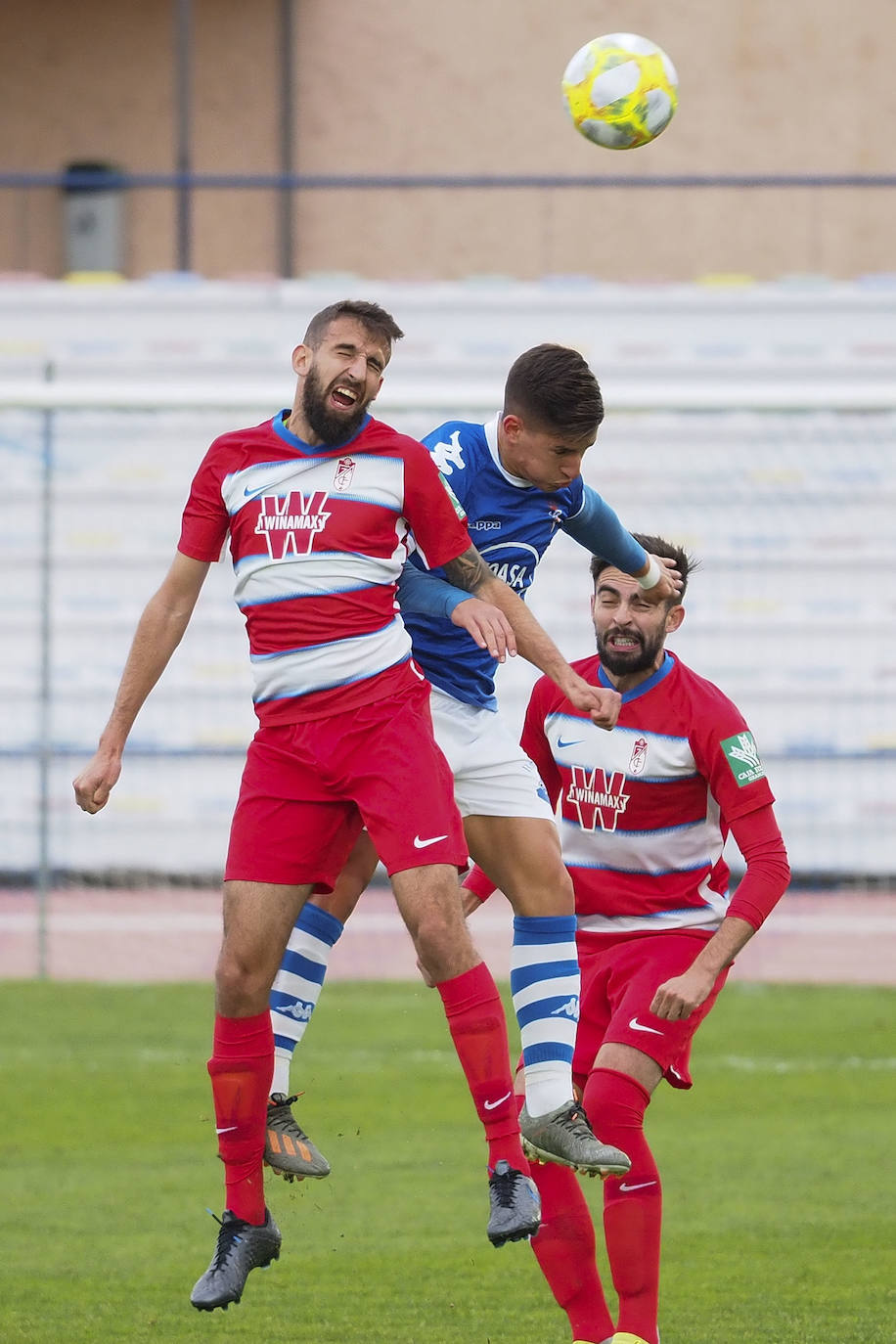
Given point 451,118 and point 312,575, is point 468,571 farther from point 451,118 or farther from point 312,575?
point 451,118

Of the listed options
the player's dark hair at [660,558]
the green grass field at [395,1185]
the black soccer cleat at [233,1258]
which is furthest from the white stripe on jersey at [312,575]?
the green grass field at [395,1185]

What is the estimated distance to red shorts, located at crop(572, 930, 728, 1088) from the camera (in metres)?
5.42

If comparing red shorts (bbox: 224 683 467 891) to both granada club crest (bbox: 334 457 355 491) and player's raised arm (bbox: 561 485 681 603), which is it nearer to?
granada club crest (bbox: 334 457 355 491)

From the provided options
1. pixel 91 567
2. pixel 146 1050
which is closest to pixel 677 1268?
pixel 146 1050

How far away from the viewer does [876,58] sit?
1858cm

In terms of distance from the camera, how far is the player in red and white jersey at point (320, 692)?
5.17 metres

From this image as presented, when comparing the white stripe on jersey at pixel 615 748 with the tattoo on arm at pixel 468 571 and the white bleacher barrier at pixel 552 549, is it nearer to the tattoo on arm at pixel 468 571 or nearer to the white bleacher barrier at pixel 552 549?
the tattoo on arm at pixel 468 571

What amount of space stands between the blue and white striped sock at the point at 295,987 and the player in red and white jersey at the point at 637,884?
46 centimetres

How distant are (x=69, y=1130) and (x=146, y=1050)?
1.42 m

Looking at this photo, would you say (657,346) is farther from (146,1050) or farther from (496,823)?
(496,823)

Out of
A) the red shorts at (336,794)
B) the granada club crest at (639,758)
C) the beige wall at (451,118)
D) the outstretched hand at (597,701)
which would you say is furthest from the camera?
the beige wall at (451,118)

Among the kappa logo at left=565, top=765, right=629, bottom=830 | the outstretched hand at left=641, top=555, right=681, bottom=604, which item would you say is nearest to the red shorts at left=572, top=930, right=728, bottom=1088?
the kappa logo at left=565, top=765, right=629, bottom=830

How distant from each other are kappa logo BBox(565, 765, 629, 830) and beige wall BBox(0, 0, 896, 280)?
12701mm

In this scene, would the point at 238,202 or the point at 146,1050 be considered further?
the point at 238,202
